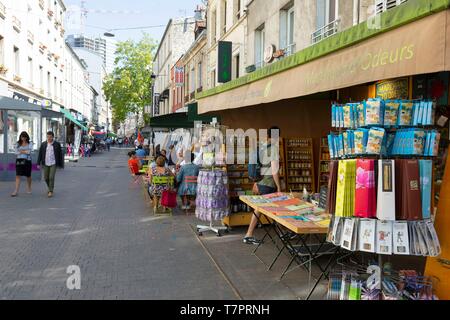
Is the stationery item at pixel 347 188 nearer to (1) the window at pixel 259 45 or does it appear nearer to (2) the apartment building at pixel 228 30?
(1) the window at pixel 259 45

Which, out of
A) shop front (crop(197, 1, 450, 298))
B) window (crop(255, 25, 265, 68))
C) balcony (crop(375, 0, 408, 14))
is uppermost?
window (crop(255, 25, 265, 68))

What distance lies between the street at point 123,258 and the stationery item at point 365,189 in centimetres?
159

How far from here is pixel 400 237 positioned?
3.40 meters

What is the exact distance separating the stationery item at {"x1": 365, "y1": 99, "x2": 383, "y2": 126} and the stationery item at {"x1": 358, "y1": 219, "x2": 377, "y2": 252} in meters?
0.78

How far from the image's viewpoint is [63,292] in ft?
15.1

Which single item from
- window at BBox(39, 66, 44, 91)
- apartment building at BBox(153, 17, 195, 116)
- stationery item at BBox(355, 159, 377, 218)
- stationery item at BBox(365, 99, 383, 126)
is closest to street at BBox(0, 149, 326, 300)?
stationery item at BBox(355, 159, 377, 218)

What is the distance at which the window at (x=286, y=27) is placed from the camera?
13562 mm

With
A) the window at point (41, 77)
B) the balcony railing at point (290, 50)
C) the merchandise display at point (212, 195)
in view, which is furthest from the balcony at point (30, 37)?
the merchandise display at point (212, 195)

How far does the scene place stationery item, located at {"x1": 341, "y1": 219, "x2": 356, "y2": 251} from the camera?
356 centimetres

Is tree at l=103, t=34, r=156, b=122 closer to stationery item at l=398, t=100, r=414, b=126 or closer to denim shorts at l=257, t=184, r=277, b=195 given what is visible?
denim shorts at l=257, t=184, r=277, b=195

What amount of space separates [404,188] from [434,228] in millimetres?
542

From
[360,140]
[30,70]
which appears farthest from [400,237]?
[30,70]

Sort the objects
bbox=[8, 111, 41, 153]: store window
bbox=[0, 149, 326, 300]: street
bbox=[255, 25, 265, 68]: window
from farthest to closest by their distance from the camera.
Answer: bbox=[255, 25, 265, 68]: window < bbox=[8, 111, 41, 153]: store window < bbox=[0, 149, 326, 300]: street
